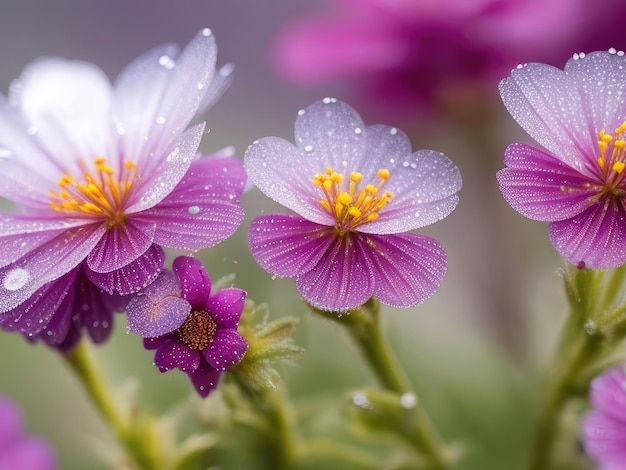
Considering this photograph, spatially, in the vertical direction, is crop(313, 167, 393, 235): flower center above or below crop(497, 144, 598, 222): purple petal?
above

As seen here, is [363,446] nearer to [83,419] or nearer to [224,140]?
[83,419]

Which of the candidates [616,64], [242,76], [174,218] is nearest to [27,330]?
[174,218]

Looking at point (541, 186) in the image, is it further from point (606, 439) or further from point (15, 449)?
point (15, 449)

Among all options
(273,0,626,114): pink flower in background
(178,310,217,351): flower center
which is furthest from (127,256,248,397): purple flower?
(273,0,626,114): pink flower in background

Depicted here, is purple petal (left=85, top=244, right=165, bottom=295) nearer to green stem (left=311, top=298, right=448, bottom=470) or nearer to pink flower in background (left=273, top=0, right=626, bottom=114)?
green stem (left=311, top=298, right=448, bottom=470)

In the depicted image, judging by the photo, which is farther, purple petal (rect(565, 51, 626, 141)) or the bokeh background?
the bokeh background

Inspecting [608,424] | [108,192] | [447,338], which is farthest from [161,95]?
[447,338]

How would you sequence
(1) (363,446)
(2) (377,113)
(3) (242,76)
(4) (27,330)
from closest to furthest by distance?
(4) (27,330) < (1) (363,446) < (2) (377,113) < (3) (242,76)
